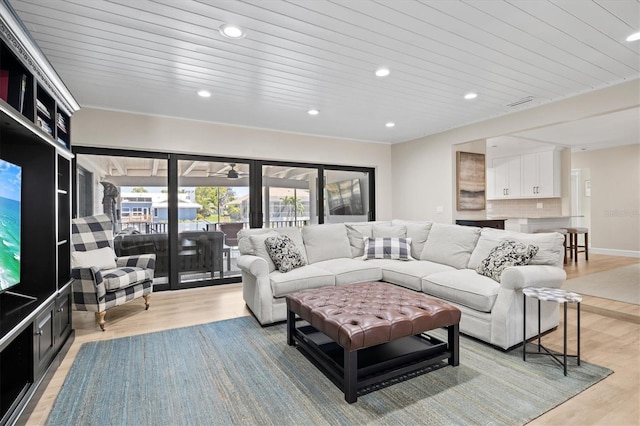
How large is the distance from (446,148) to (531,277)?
10.5 feet

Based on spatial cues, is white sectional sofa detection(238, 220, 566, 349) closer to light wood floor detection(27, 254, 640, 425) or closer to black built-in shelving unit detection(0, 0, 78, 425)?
light wood floor detection(27, 254, 640, 425)

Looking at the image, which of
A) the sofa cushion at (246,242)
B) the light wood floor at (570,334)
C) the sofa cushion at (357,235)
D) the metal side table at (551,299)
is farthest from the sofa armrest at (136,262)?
the metal side table at (551,299)

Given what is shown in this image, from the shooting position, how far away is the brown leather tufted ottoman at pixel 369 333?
6.68 ft

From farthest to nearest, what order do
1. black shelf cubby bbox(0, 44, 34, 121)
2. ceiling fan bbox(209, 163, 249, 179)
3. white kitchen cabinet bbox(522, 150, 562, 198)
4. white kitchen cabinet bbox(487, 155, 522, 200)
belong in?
white kitchen cabinet bbox(487, 155, 522, 200)
white kitchen cabinet bbox(522, 150, 562, 198)
ceiling fan bbox(209, 163, 249, 179)
black shelf cubby bbox(0, 44, 34, 121)

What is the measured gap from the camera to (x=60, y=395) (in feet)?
6.91

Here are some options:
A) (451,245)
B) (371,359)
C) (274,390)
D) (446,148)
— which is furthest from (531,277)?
(446,148)

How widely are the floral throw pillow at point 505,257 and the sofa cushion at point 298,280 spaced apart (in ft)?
5.08

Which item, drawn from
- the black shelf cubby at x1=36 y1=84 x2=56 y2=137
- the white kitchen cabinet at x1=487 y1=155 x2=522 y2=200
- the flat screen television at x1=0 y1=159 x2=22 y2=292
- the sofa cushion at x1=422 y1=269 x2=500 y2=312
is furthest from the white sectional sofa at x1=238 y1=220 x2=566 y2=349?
the white kitchen cabinet at x1=487 y1=155 x2=522 y2=200

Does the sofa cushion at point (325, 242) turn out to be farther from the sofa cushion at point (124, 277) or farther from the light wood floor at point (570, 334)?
the sofa cushion at point (124, 277)

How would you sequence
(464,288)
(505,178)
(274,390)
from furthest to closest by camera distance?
(505,178) < (464,288) < (274,390)

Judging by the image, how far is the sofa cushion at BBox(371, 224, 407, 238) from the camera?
4.59m

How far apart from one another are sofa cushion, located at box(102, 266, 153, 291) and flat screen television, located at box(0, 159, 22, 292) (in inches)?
43.2

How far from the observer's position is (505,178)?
8.08 m

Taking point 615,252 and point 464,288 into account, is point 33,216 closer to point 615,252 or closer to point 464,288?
point 464,288
